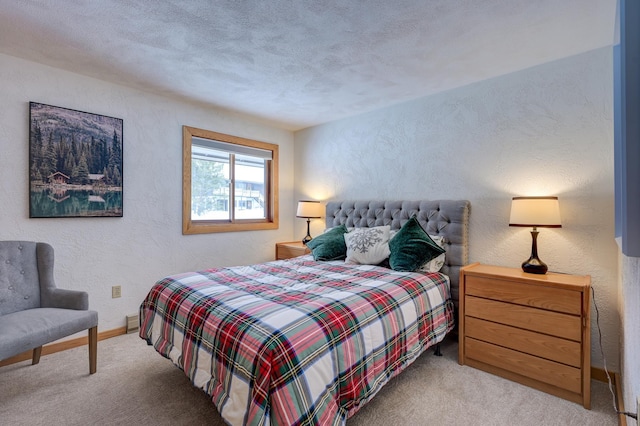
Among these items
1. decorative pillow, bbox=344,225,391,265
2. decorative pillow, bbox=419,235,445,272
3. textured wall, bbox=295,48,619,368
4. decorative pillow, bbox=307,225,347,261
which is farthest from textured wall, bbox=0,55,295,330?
decorative pillow, bbox=419,235,445,272

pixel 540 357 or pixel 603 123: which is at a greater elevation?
pixel 603 123

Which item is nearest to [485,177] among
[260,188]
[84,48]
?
[260,188]

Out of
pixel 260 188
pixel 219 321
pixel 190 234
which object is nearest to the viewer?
pixel 219 321

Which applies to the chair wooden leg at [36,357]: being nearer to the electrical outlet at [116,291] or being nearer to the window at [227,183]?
the electrical outlet at [116,291]

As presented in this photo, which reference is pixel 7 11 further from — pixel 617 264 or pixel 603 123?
pixel 617 264

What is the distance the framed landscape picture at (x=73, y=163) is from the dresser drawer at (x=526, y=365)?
133 inches

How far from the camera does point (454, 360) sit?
8.27 feet

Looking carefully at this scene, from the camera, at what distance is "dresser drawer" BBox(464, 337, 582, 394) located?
1983 millimetres

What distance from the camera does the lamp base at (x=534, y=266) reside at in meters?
2.31

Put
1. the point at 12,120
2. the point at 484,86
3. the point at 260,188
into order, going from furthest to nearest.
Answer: the point at 260,188, the point at 484,86, the point at 12,120

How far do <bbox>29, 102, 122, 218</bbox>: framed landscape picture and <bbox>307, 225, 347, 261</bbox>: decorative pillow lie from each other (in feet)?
6.45

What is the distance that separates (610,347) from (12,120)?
485cm

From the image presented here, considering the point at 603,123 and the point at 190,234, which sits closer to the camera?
the point at 603,123

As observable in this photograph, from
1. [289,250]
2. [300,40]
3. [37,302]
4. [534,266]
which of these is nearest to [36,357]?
[37,302]
